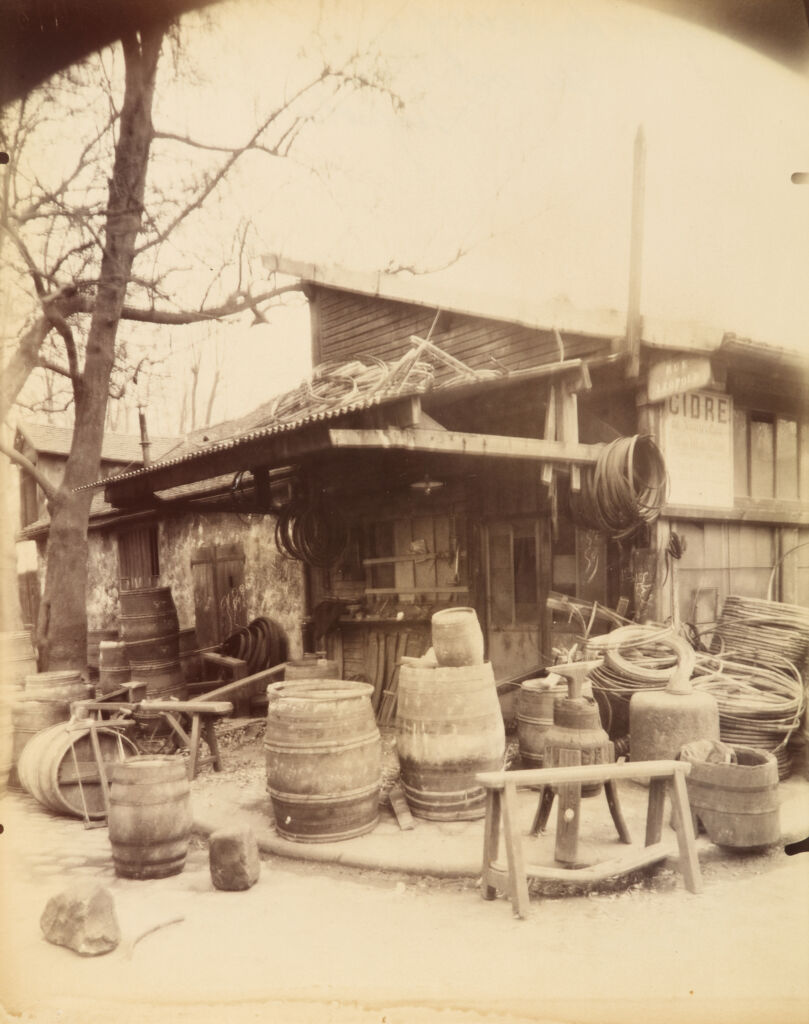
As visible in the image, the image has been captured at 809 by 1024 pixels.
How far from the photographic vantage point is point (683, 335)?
19.8 ft

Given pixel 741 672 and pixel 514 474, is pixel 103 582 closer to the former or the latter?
pixel 514 474

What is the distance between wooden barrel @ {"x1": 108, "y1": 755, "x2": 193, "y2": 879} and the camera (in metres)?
4.57

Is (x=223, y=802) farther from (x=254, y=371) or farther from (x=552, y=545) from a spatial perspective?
(x=254, y=371)

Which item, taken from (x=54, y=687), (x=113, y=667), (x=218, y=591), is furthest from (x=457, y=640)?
(x=218, y=591)

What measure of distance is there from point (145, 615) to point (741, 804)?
7.15 metres

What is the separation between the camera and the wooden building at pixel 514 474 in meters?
6.23

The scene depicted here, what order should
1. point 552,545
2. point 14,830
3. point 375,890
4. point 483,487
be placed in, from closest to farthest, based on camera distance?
point 375,890, point 14,830, point 552,545, point 483,487

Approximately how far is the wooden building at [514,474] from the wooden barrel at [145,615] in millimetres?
1287

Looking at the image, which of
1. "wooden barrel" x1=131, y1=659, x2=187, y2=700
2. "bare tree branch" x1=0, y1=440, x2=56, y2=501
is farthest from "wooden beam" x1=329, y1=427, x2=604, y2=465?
"wooden barrel" x1=131, y1=659, x2=187, y2=700

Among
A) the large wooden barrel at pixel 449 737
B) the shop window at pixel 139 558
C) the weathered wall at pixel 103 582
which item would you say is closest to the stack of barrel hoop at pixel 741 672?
the large wooden barrel at pixel 449 737

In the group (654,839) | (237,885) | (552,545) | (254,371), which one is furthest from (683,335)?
(254,371)

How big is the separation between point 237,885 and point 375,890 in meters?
0.85

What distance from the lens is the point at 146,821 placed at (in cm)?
455

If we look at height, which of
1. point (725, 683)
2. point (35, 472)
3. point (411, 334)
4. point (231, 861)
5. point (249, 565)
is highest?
point (411, 334)
